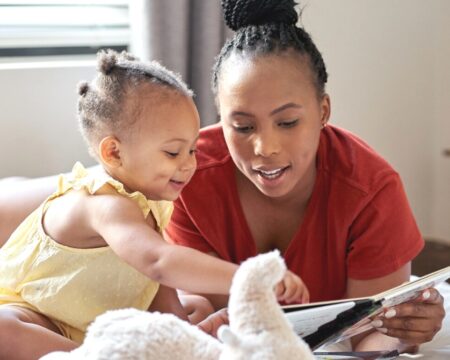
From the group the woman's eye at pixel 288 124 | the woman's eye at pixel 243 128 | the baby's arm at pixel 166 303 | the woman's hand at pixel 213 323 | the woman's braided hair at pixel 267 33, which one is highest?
the woman's braided hair at pixel 267 33

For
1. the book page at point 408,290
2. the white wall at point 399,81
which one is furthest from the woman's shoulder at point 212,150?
the white wall at point 399,81

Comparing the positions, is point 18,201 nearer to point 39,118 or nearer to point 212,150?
point 212,150

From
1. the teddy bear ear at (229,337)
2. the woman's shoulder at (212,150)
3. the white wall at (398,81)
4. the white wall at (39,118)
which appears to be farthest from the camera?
the white wall at (398,81)

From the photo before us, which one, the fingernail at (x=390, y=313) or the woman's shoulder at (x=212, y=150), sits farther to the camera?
the woman's shoulder at (x=212, y=150)

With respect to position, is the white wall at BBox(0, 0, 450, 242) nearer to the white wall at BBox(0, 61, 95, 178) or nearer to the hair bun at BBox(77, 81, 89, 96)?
the white wall at BBox(0, 61, 95, 178)

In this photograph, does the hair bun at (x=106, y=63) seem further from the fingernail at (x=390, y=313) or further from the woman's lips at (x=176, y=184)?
the fingernail at (x=390, y=313)

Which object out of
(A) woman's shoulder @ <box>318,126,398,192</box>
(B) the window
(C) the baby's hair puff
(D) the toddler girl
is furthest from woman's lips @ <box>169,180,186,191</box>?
(B) the window

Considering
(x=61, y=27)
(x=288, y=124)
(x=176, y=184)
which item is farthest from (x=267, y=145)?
(x=61, y=27)

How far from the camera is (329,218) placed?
143 centimetres

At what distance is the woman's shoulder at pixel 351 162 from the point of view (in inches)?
55.2

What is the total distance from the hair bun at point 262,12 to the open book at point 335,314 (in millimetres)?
555

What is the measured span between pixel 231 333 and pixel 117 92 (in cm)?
58

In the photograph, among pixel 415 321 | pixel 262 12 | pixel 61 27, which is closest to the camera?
pixel 415 321

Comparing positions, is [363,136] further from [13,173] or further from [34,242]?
[34,242]
